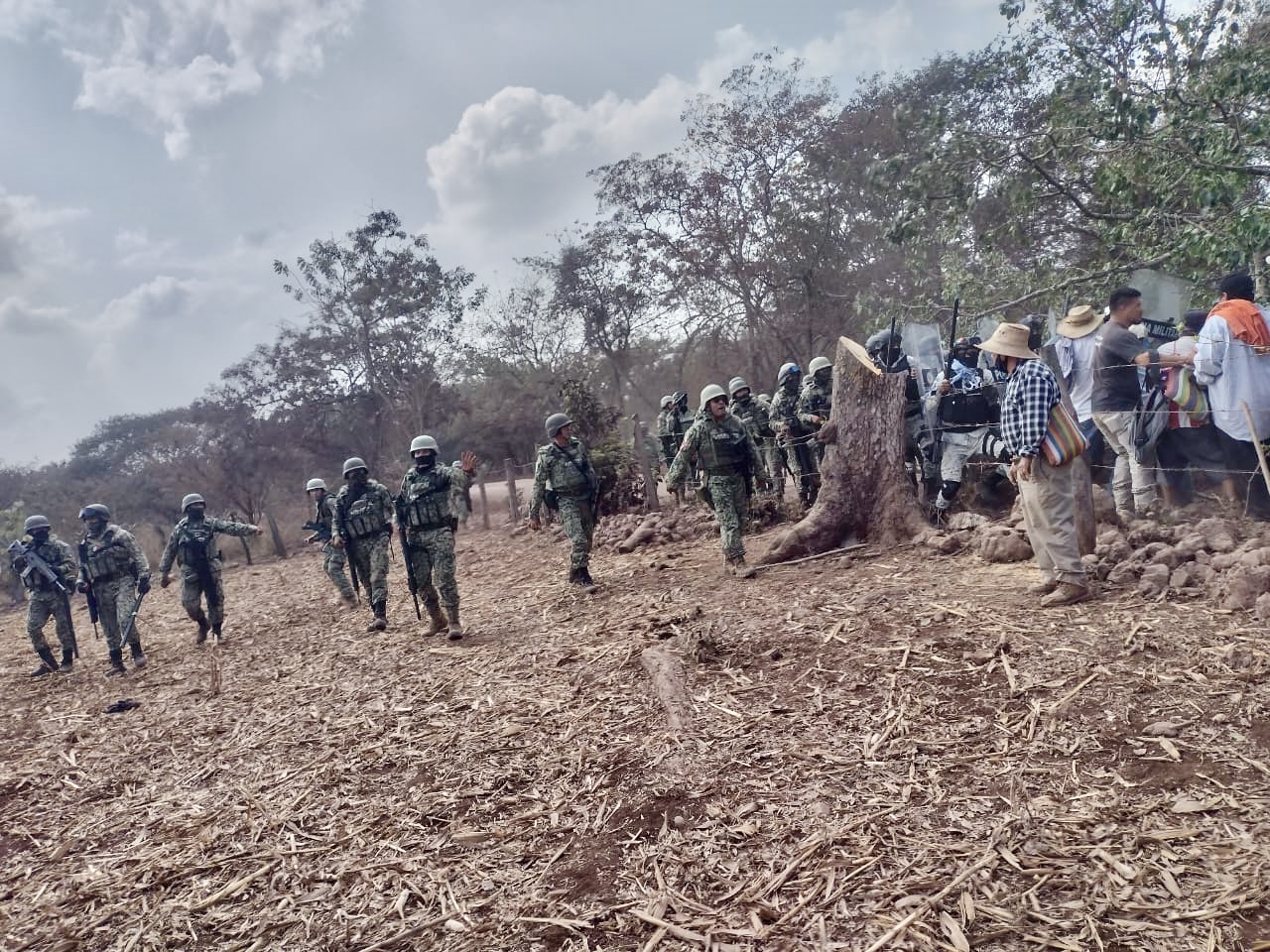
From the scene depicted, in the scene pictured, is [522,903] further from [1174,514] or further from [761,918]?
[1174,514]

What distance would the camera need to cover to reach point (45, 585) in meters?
8.73

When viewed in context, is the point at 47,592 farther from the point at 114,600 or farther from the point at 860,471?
the point at 860,471

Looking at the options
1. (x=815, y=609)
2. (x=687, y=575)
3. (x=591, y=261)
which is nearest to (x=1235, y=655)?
(x=815, y=609)

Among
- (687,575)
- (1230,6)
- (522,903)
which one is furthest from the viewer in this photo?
(1230,6)

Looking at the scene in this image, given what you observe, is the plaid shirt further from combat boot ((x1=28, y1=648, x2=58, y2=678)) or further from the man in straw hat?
combat boot ((x1=28, y1=648, x2=58, y2=678))

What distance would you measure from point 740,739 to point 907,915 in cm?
131

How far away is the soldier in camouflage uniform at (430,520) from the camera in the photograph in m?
7.06

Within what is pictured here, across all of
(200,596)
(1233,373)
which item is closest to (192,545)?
(200,596)

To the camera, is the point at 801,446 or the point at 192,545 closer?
the point at 192,545

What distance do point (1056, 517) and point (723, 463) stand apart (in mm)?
3115

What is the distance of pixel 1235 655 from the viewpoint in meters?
3.76

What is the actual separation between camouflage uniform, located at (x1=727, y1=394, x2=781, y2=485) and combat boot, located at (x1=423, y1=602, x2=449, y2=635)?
15.0 feet

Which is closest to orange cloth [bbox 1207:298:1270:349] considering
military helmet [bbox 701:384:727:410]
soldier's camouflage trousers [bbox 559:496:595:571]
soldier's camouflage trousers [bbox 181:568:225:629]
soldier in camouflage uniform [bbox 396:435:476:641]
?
military helmet [bbox 701:384:727:410]

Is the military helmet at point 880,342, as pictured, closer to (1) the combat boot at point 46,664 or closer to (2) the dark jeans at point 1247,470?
(2) the dark jeans at point 1247,470
